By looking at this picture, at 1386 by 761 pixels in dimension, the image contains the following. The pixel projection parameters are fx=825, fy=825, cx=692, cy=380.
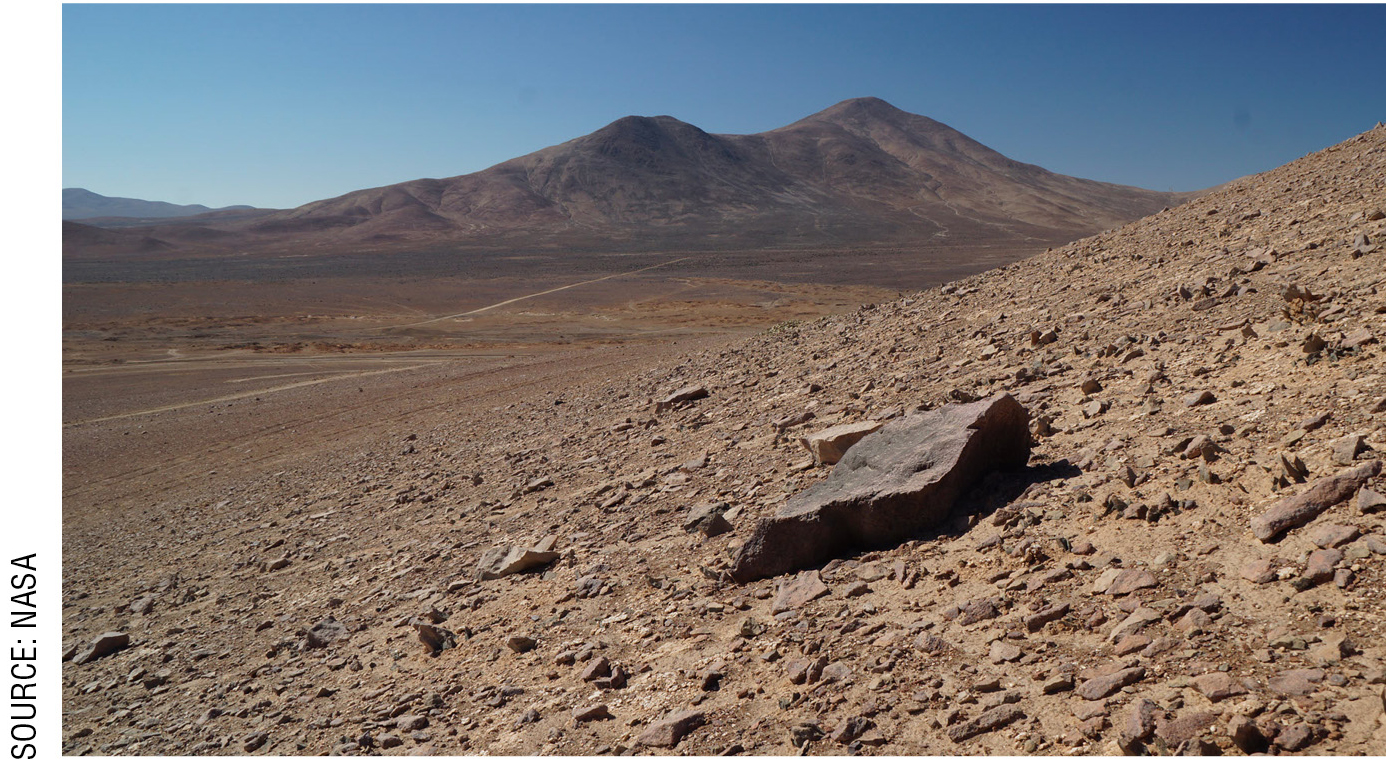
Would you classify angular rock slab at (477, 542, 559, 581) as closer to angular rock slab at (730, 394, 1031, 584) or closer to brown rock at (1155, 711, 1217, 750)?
angular rock slab at (730, 394, 1031, 584)

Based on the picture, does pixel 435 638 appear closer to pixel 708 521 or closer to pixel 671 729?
pixel 708 521

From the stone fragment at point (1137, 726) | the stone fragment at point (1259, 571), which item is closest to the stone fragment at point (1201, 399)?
the stone fragment at point (1259, 571)

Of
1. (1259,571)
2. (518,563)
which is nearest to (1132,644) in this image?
(1259,571)

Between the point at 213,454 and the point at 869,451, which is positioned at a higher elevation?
the point at 869,451

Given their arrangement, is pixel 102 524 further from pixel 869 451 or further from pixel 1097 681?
pixel 1097 681

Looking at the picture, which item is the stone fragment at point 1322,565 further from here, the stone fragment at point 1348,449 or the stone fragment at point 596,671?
the stone fragment at point 596,671

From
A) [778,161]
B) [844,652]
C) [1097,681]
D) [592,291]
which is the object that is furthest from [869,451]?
[778,161]
